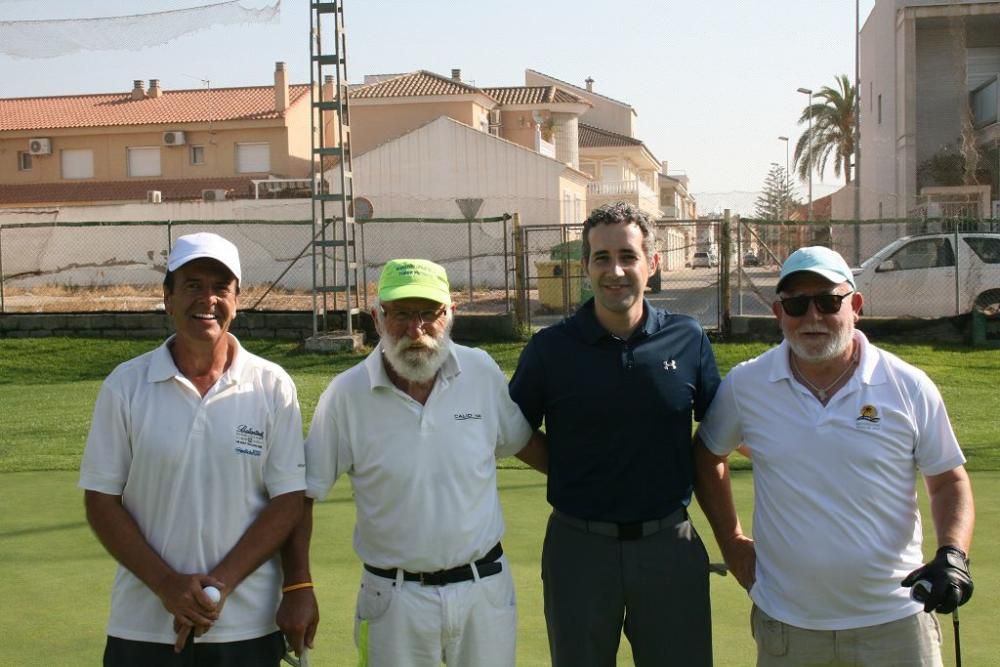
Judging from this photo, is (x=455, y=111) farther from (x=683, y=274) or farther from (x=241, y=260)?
(x=683, y=274)

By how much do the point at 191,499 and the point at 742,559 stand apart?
182 centimetres

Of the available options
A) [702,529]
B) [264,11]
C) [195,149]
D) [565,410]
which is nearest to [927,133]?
[264,11]

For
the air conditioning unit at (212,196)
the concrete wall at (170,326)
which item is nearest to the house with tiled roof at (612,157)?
the air conditioning unit at (212,196)

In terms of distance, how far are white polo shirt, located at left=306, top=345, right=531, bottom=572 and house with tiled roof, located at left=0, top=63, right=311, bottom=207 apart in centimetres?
4897

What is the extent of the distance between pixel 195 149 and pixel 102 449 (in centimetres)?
5167

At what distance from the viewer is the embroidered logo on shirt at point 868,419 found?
11.6ft

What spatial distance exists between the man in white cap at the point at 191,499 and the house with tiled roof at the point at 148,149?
4911 centimetres

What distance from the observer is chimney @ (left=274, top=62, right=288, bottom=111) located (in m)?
52.0

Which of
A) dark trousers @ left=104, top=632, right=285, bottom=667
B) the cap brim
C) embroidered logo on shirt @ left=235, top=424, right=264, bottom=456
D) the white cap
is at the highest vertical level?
the white cap

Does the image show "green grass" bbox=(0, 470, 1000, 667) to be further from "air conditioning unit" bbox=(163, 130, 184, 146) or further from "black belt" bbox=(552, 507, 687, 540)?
"air conditioning unit" bbox=(163, 130, 184, 146)

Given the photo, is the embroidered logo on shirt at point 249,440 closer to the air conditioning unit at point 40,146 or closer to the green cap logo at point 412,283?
the green cap logo at point 412,283

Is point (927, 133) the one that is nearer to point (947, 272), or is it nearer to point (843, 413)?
point (947, 272)

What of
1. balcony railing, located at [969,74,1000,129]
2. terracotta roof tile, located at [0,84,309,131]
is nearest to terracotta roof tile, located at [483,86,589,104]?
terracotta roof tile, located at [0,84,309,131]

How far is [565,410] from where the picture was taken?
400 centimetres
